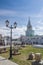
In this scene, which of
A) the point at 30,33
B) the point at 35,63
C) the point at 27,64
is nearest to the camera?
the point at 35,63

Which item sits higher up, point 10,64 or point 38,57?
point 38,57

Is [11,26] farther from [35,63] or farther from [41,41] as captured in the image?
[41,41]

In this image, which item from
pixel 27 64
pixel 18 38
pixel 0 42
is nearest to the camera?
pixel 27 64

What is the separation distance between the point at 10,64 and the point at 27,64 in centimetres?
131

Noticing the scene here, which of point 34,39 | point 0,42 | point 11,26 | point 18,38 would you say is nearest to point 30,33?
point 18,38

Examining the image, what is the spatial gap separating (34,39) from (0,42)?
37673mm

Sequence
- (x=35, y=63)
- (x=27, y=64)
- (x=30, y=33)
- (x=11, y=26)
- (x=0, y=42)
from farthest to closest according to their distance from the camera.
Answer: (x=30, y=33) < (x=0, y=42) < (x=11, y=26) < (x=27, y=64) < (x=35, y=63)

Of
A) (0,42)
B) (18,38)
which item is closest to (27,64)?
(0,42)

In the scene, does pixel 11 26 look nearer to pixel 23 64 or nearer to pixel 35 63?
pixel 23 64

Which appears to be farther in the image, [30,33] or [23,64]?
[30,33]

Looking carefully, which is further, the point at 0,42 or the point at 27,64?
the point at 0,42

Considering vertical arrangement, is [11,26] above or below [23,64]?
above

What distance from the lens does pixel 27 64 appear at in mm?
12469

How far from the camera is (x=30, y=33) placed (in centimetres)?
12500
